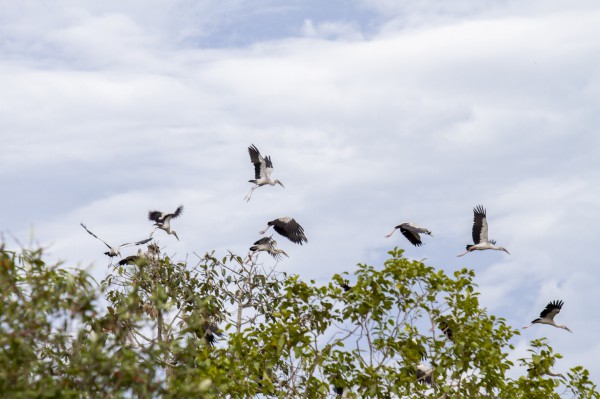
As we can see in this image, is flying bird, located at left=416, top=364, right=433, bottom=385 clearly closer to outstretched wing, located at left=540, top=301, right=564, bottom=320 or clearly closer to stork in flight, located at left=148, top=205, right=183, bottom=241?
outstretched wing, located at left=540, top=301, right=564, bottom=320

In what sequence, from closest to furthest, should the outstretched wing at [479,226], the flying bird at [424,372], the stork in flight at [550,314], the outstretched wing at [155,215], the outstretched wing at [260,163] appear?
the flying bird at [424,372] < the stork in flight at [550,314] < the outstretched wing at [479,226] < the outstretched wing at [155,215] < the outstretched wing at [260,163]

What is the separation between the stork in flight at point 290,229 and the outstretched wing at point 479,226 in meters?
3.93

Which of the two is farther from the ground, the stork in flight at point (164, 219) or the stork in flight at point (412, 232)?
the stork in flight at point (164, 219)

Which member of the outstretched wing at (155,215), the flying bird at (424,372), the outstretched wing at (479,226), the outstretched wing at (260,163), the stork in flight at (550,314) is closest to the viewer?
the flying bird at (424,372)

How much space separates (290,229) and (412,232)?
2.68 metres

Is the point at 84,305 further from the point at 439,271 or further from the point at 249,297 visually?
the point at 249,297

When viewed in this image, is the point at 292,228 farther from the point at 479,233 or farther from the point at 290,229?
the point at 479,233

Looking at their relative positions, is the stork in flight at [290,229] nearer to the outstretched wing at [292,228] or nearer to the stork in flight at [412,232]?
the outstretched wing at [292,228]

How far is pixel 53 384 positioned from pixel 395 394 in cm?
692

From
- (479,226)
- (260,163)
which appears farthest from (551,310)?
(260,163)

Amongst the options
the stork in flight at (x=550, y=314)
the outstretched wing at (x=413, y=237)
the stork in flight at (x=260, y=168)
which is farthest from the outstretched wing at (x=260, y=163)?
the stork in flight at (x=550, y=314)

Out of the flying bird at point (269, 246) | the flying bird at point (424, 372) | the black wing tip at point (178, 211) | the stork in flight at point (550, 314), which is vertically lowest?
the flying bird at point (424, 372)

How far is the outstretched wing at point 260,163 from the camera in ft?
85.5

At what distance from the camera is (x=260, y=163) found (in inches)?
1028
